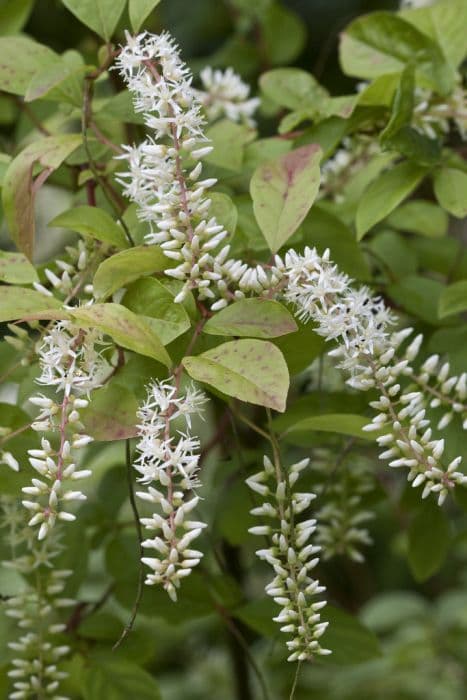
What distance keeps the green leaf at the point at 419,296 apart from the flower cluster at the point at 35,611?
446 mm

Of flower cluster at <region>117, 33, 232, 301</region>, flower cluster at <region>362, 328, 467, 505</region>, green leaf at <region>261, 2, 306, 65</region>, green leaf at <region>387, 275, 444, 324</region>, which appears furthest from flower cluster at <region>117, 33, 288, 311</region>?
green leaf at <region>261, 2, 306, 65</region>

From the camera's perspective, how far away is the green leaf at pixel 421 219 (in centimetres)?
121

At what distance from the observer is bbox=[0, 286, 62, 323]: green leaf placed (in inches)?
28.4

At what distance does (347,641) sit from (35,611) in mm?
317

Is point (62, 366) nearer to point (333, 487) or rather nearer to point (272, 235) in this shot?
point (272, 235)

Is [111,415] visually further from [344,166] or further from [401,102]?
[344,166]

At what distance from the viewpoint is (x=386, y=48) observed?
1062mm

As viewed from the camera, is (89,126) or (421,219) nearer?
(89,126)

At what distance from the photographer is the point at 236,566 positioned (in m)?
1.39

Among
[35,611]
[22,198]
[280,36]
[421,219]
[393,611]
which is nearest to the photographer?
[22,198]

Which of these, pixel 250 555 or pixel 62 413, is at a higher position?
pixel 62 413

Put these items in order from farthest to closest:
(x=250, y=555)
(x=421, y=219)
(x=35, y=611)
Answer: (x=250, y=555)
(x=421, y=219)
(x=35, y=611)

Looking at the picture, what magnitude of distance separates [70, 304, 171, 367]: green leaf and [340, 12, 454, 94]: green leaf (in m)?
0.51

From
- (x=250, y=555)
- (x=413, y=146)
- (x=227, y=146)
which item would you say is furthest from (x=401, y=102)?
(x=250, y=555)
